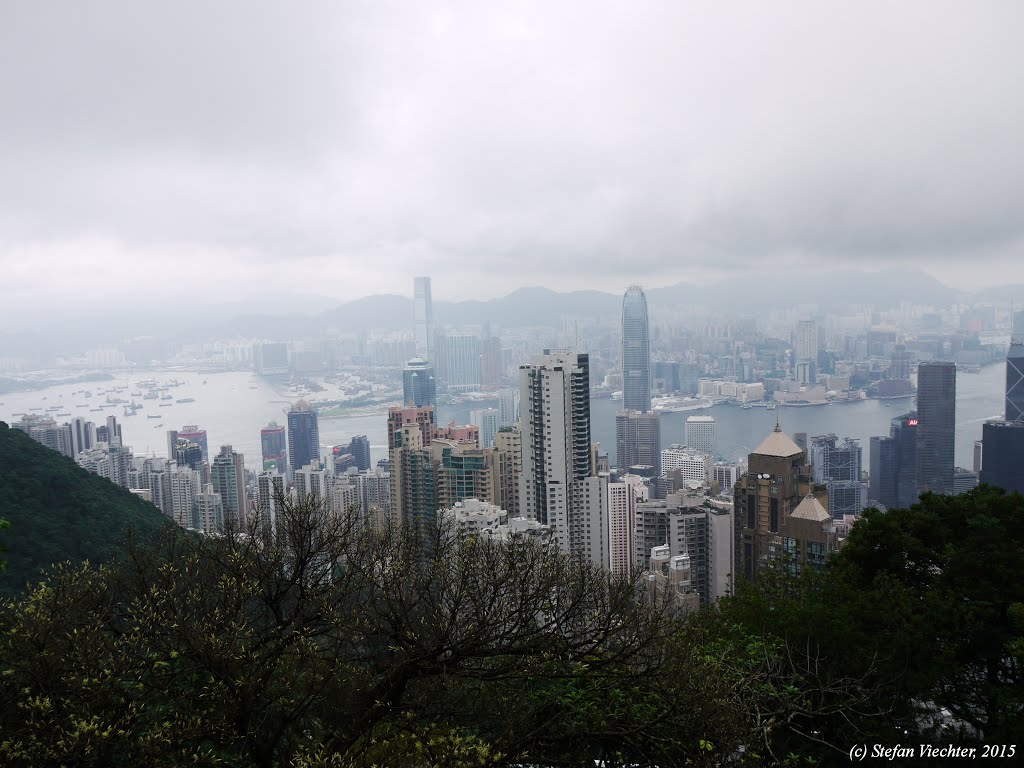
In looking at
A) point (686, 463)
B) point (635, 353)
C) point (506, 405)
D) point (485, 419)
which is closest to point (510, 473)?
point (506, 405)

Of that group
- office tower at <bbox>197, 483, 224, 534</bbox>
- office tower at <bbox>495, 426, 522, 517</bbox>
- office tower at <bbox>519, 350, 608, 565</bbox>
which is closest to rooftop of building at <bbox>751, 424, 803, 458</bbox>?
office tower at <bbox>519, 350, 608, 565</bbox>

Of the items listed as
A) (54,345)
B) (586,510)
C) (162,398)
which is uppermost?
(54,345)

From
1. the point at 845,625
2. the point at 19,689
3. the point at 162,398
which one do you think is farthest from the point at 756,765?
the point at 162,398

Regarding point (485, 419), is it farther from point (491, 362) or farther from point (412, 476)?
point (412, 476)

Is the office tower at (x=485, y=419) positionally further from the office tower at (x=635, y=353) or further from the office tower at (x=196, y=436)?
the office tower at (x=196, y=436)

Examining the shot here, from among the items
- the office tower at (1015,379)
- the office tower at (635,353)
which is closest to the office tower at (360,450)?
the office tower at (635,353)

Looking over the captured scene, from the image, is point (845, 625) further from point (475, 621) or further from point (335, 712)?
point (335, 712)
